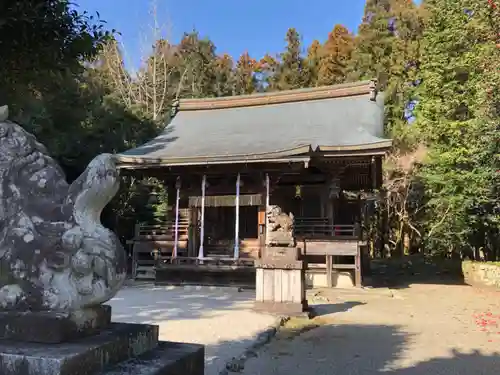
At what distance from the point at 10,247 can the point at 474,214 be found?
15.1 metres

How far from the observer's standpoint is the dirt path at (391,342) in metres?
4.77

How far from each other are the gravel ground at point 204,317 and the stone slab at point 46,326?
8.02 ft

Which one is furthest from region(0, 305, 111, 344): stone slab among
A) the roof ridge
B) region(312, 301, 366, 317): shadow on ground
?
the roof ridge

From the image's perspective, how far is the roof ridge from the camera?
1608cm

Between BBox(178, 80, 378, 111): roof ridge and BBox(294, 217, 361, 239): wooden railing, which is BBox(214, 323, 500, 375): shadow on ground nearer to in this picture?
BBox(294, 217, 361, 239): wooden railing

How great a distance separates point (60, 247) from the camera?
6.66ft

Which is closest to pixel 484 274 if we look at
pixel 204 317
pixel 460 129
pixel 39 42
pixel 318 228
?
pixel 460 129

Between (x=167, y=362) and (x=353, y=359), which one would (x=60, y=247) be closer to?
(x=167, y=362)

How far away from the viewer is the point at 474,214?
1455 centimetres

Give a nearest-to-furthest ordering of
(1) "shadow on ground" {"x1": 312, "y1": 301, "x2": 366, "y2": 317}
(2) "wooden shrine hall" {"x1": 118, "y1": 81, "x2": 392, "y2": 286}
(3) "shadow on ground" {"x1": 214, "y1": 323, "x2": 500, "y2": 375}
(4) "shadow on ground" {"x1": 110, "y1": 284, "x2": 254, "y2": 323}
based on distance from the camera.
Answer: (3) "shadow on ground" {"x1": 214, "y1": 323, "x2": 500, "y2": 375} → (4) "shadow on ground" {"x1": 110, "y1": 284, "x2": 254, "y2": 323} → (1) "shadow on ground" {"x1": 312, "y1": 301, "x2": 366, "y2": 317} → (2) "wooden shrine hall" {"x1": 118, "y1": 81, "x2": 392, "y2": 286}

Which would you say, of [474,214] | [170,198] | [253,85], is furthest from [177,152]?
[253,85]

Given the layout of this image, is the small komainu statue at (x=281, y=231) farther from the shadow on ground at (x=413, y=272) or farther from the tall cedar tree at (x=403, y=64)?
the tall cedar tree at (x=403, y=64)

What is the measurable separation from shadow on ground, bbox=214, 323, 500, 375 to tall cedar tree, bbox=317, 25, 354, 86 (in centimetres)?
2654

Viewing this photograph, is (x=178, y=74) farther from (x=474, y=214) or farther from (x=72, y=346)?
(x=72, y=346)
